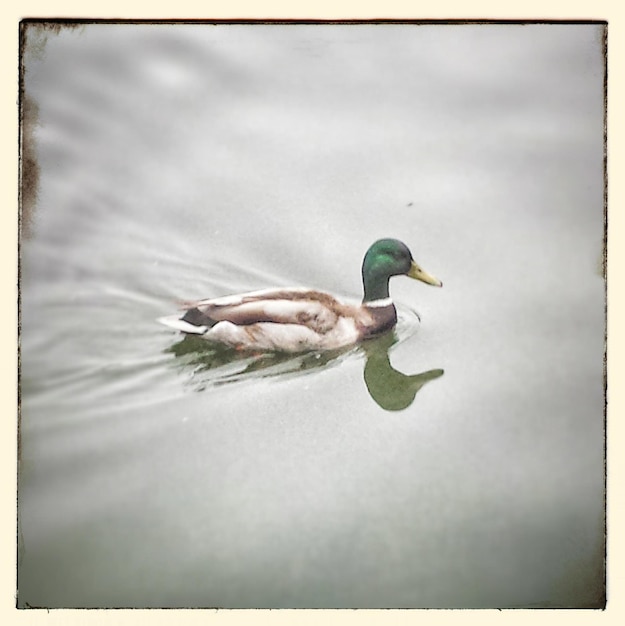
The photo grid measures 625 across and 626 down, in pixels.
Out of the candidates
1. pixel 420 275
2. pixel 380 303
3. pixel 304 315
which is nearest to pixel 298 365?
pixel 304 315

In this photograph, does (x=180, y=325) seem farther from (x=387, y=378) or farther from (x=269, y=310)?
(x=387, y=378)

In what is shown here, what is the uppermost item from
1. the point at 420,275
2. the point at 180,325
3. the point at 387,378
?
the point at 420,275

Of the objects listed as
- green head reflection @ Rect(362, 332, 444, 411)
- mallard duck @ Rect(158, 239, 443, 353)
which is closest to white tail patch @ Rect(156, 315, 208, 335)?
mallard duck @ Rect(158, 239, 443, 353)

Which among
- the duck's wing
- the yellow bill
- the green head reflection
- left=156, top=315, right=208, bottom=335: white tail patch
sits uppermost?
the yellow bill

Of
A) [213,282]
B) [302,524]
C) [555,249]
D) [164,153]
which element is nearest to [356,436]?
[302,524]

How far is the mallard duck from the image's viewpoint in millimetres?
1713

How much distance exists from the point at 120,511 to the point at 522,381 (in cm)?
95

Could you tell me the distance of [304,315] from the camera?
5.65 ft

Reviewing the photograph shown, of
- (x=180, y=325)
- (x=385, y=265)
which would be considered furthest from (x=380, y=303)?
(x=180, y=325)

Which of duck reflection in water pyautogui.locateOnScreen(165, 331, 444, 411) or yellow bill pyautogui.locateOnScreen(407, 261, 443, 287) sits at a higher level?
yellow bill pyautogui.locateOnScreen(407, 261, 443, 287)

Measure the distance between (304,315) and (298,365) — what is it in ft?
0.37

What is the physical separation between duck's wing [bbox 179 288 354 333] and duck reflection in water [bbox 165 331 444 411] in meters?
0.06

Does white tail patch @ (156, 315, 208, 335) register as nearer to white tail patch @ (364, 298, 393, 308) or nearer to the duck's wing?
the duck's wing

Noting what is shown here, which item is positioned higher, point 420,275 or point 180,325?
point 420,275
